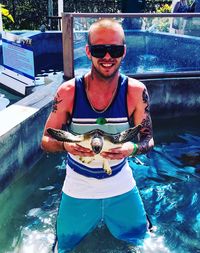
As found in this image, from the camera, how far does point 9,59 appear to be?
6.89m

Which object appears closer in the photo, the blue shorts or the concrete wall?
the blue shorts

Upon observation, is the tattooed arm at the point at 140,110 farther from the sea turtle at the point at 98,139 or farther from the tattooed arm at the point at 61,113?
the tattooed arm at the point at 61,113

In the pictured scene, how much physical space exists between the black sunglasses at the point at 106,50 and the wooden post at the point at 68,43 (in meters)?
3.70

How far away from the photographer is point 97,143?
6.90 ft

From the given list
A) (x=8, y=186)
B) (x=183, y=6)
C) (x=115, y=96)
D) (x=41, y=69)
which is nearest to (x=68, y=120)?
(x=115, y=96)

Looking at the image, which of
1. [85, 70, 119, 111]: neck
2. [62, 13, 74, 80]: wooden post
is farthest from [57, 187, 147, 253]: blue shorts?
[62, 13, 74, 80]: wooden post

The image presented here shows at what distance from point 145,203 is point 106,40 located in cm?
277

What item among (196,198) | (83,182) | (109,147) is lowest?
(196,198)

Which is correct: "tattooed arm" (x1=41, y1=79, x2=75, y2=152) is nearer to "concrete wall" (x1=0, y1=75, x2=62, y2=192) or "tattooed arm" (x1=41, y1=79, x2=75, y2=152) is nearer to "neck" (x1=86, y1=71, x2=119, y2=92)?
"neck" (x1=86, y1=71, x2=119, y2=92)

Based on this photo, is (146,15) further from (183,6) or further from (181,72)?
(183,6)

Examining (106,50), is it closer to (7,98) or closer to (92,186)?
(92,186)

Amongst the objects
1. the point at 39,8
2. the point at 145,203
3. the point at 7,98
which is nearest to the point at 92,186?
the point at 145,203

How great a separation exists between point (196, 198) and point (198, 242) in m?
0.91

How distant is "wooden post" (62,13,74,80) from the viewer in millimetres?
5738
